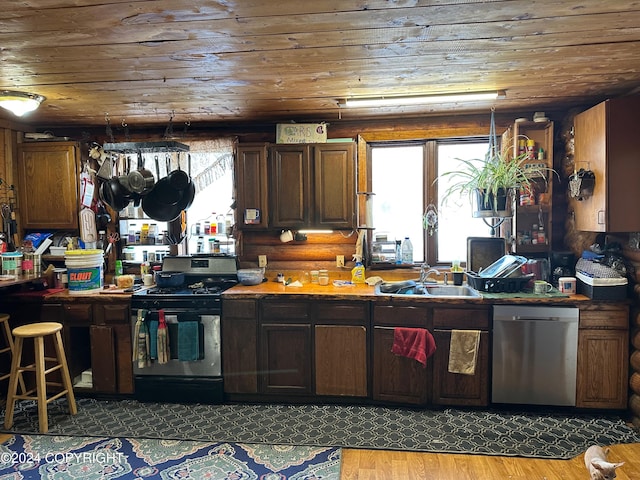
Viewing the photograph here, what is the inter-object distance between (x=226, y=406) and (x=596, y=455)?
8.04ft

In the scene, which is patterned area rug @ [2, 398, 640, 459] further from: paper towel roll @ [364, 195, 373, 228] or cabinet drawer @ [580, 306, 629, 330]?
paper towel roll @ [364, 195, 373, 228]

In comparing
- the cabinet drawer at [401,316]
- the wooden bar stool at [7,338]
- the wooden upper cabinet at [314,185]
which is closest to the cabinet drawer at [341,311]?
Answer: the cabinet drawer at [401,316]

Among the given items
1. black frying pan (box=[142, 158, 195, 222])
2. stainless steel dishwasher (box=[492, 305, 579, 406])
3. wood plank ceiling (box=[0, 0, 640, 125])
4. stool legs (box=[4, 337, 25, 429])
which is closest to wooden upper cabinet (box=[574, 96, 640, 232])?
wood plank ceiling (box=[0, 0, 640, 125])

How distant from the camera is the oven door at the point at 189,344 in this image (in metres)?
3.34

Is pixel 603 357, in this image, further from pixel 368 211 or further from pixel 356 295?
pixel 368 211

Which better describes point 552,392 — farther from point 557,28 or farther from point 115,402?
point 115,402

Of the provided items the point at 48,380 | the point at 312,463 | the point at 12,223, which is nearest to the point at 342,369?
the point at 312,463

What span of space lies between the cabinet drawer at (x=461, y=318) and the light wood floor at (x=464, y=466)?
0.88 metres

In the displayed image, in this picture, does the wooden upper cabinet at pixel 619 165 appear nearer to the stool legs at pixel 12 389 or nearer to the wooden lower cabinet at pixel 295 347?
the wooden lower cabinet at pixel 295 347

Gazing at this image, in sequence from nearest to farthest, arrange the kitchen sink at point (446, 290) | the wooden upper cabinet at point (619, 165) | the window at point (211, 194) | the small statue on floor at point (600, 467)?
the small statue on floor at point (600, 467) → the wooden upper cabinet at point (619, 165) → the kitchen sink at point (446, 290) → the window at point (211, 194)

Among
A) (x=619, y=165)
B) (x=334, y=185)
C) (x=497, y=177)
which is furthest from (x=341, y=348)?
(x=619, y=165)

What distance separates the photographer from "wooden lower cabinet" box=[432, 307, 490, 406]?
10.3 feet

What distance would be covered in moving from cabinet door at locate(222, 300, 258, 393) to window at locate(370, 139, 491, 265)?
1.41m

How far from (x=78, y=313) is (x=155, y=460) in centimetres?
147
